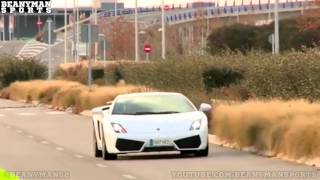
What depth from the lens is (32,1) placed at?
212ft

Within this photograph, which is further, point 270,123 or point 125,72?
point 125,72

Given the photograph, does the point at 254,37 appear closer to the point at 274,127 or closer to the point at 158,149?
the point at 274,127

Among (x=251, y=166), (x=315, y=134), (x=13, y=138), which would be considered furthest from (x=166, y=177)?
(x=13, y=138)

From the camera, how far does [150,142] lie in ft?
58.6

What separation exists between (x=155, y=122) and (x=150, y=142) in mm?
389

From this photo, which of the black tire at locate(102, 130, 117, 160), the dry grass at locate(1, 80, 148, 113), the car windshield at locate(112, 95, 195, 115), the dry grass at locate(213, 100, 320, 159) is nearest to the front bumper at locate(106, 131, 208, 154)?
the black tire at locate(102, 130, 117, 160)

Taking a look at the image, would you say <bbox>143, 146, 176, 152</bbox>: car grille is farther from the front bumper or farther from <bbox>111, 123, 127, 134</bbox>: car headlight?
<bbox>111, 123, 127, 134</bbox>: car headlight

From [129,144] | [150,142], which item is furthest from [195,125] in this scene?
Answer: [129,144]

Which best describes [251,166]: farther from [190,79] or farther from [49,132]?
[190,79]

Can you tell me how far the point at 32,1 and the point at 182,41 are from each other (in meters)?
37.7

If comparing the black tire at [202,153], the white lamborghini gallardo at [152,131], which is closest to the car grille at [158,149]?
the white lamborghini gallardo at [152,131]

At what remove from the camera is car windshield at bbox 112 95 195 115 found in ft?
61.8

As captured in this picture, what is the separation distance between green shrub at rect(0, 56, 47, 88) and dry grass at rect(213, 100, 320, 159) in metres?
45.0

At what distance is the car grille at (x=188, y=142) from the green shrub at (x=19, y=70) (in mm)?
49671
